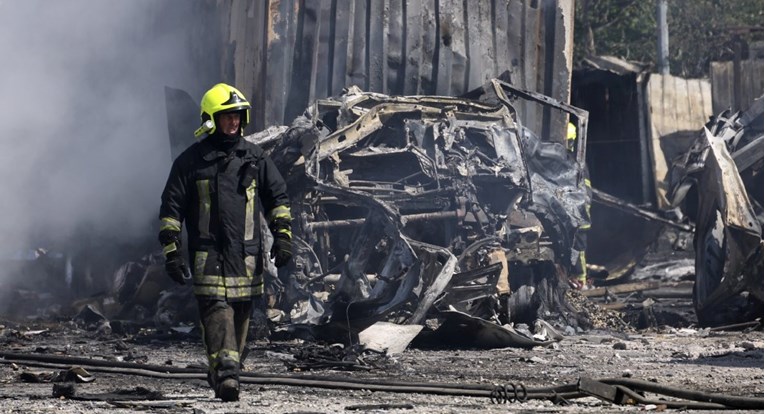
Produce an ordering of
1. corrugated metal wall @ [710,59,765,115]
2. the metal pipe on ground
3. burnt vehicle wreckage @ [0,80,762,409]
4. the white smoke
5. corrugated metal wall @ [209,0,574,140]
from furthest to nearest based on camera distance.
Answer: corrugated metal wall @ [710,59,765,115]
the white smoke
corrugated metal wall @ [209,0,574,140]
burnt vehicle wreckage @ [0,80,762,409]
the metal pipe on ground

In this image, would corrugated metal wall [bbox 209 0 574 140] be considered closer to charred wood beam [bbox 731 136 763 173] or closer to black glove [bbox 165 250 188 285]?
charred wood beam [bbox 731 136 763 173]

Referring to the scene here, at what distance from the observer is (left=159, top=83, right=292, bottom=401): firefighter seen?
20.3ft

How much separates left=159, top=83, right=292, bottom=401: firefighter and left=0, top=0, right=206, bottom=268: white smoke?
747 cm

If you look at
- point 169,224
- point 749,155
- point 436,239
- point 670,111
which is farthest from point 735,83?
point 169,224

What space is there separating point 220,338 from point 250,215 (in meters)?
0.64

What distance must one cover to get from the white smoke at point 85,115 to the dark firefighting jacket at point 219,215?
747cm

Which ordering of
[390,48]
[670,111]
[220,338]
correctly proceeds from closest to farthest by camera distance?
[220,338], [390,48], [670,111]

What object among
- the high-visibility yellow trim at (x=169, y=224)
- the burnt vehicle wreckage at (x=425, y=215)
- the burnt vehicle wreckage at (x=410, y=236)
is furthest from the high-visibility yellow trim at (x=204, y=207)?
the burnt vehicle wreckage at (x=425, y=215)

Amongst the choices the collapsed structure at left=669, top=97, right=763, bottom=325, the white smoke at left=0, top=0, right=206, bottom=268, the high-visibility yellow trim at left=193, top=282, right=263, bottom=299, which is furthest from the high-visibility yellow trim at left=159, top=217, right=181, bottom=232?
the white smoke at left=0, top=0, right=206, bottom=268

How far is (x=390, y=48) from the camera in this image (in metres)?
13.1

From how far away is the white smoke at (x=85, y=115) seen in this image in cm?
1384

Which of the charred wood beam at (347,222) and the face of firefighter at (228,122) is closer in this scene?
the face of firefighter at (228,122)

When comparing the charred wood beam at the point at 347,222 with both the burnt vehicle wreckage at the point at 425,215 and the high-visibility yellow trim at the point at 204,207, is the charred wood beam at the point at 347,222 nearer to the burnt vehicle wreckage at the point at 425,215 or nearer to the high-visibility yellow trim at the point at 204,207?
the burnt vehicle wreckage at the point at 425,215

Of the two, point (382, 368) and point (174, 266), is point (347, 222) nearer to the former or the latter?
point (382, 368)
